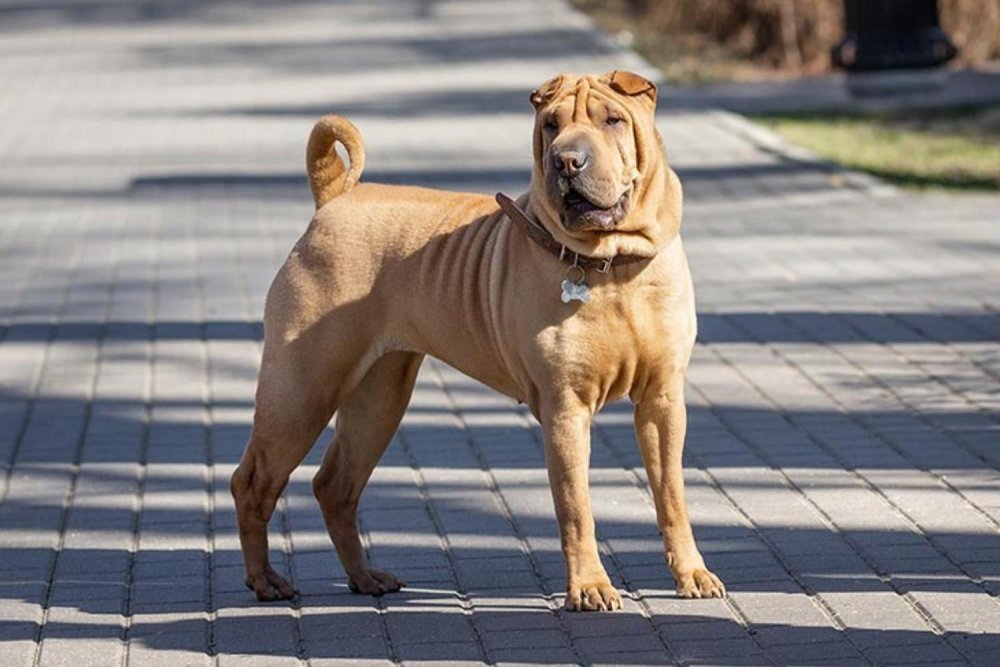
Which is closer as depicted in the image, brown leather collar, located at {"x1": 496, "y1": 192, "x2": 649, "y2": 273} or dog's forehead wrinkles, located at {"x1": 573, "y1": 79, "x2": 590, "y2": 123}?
dog's forehead wrinkles, located at {"x1": 573, "y1": 79, "x2": 590, "y2": 123}

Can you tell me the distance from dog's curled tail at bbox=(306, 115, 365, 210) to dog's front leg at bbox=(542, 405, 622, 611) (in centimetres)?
107

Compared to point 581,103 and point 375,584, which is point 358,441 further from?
point 581,103

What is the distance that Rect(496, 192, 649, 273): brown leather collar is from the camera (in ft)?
16.4

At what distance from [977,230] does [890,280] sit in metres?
1.59

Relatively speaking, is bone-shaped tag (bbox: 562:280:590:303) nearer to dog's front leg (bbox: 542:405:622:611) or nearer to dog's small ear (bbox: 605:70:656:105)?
dog's front leg (bbox: 542:405:622:611)

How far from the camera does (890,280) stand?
1003 centimetres

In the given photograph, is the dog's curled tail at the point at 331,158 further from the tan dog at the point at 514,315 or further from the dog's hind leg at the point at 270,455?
the dog's hind leg at the point at 270,455

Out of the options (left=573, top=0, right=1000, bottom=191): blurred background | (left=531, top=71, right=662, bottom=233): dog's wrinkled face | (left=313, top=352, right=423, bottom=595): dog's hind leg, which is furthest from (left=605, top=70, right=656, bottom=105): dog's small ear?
(left=573, top=0, right=1000, bottom=191): blurred background

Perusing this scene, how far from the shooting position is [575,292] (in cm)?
499

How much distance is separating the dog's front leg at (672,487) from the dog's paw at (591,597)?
24 cm

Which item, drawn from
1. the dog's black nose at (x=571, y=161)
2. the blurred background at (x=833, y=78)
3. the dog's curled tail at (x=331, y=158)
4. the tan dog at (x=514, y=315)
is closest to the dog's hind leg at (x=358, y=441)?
the tan dog at (x=514, y=315)

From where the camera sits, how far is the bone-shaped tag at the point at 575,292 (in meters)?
4.98

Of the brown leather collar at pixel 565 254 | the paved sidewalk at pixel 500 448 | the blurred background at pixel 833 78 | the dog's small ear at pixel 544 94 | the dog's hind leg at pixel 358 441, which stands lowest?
the blurred background at pixel 833 78

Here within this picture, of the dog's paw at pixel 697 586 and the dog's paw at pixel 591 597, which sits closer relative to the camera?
the dog's paw at pixel 591 597
